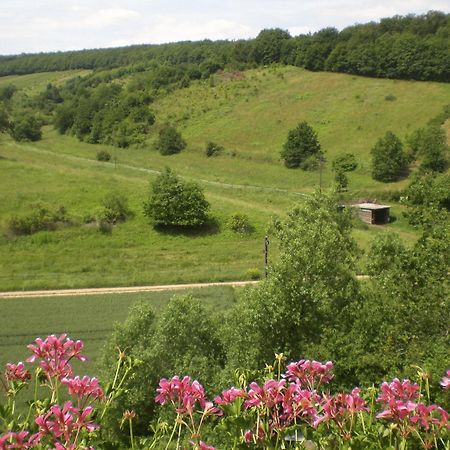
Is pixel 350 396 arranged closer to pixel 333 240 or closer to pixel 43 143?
pixel 333 240

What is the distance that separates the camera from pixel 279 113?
77.2 m

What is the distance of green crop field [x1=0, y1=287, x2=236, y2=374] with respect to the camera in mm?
24188

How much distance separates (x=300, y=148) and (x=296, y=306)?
157ft

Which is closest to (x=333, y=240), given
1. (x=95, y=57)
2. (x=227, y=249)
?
(x=227, y=249)

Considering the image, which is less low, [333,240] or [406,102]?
[333,240]

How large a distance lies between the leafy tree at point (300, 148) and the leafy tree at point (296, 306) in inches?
1776

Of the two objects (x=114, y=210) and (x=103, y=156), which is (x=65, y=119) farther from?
(x=114, y=210)

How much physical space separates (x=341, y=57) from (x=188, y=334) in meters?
77.0

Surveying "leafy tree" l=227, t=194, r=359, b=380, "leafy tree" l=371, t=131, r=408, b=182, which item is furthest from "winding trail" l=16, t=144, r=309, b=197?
"leafy tree" l=227, t=194, r=359, b=380

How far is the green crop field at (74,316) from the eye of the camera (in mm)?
24188

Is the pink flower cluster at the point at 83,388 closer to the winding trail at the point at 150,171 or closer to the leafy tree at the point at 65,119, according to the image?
the winding trail at the point at 150,171

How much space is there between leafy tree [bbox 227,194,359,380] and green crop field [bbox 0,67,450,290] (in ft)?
31.1

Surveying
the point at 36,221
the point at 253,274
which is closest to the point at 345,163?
the point at 253,274

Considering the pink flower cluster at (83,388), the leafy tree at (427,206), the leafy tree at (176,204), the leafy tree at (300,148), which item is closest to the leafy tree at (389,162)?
the leafy tree at (300,148)
